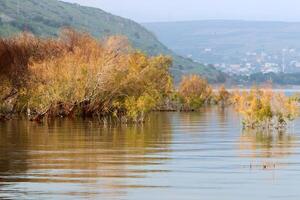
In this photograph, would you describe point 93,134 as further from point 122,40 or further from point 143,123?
point 122,40

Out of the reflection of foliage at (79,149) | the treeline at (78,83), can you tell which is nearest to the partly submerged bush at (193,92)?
the treeline at (78,83)

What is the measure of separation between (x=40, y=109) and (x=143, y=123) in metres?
10.0

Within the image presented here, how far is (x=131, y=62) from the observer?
8838 cm

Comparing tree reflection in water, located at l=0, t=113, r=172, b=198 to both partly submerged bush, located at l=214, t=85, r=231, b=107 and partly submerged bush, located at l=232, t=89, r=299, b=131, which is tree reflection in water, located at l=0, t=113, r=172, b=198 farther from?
partly submerged bush, located at l=214, t=85, r=231, b=107

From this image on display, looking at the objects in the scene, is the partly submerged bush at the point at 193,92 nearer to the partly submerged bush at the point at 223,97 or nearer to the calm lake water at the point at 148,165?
the partly submerged bush at the point at 223,97

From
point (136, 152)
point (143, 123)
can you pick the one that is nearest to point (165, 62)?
point (143, 123)

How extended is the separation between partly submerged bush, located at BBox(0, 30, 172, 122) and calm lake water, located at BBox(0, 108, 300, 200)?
1849 cm

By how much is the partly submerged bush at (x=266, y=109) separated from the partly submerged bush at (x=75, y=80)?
29.8 ft

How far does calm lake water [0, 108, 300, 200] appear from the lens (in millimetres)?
25312

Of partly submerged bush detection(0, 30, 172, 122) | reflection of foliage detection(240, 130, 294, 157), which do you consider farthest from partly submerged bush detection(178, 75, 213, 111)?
reflection of foliage detection(240, 130, 294, 157)

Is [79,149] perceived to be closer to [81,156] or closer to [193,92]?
[81,156]

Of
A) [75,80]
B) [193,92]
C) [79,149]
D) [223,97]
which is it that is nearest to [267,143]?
[79,149]

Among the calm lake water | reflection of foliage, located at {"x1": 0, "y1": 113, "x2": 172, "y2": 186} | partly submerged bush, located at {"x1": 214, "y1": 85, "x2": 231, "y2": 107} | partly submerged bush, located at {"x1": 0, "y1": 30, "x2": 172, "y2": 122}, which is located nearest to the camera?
the calm lake water

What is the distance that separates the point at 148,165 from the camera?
1272 inches
